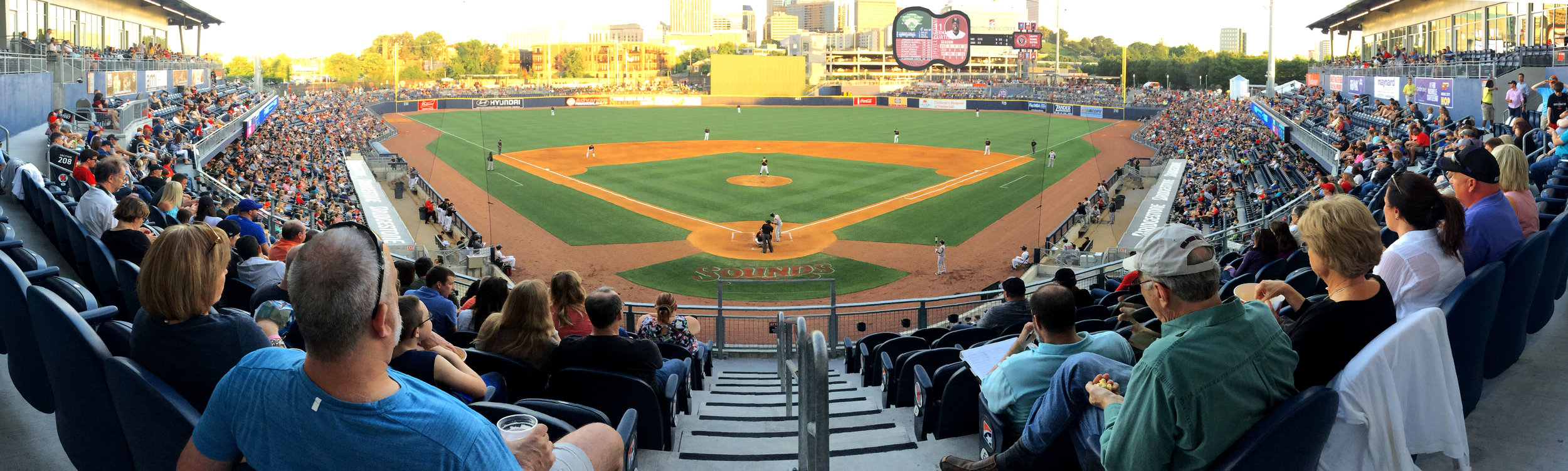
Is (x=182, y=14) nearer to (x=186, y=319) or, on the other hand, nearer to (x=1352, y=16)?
(x=186, y=319)

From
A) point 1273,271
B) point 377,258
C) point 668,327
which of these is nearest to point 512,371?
point 377,258

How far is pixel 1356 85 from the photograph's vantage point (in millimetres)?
39438

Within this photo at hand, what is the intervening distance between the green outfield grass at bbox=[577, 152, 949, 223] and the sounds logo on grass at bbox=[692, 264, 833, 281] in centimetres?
672

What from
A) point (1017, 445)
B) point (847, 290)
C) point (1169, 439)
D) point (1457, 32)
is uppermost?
point (1457, 32)

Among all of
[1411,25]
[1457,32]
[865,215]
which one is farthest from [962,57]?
[865,215]

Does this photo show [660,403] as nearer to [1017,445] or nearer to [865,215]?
[1017,445]

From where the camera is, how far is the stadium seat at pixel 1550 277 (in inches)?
209

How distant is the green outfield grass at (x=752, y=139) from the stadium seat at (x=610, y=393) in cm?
2185

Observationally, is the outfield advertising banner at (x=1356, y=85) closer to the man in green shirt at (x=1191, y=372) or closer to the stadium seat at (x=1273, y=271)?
the stadium seat at (x=1273, y=271)

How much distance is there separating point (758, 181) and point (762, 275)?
16805 millimetres

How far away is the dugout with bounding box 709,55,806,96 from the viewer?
320ft

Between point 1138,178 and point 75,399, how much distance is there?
124ft

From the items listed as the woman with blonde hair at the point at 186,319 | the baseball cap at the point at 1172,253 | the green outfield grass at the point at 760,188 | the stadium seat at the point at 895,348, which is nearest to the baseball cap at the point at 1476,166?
the baseball cap at the point at 1172,253

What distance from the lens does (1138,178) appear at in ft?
122
